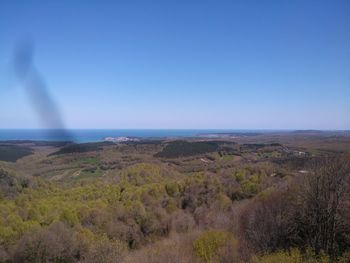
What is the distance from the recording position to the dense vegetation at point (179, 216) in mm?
21453

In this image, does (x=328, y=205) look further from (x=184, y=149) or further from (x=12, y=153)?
(x=184, y=149)

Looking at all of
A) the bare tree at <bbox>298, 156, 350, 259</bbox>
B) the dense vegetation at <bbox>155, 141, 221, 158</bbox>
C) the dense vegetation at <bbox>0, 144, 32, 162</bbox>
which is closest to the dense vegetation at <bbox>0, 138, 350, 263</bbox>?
the bare tree at <bbox>298, 156, 350, 259</bbox>

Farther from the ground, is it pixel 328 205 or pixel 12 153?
pixel 328 205

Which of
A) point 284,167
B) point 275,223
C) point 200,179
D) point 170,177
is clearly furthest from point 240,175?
point 275,223

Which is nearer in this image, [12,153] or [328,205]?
[328,205]

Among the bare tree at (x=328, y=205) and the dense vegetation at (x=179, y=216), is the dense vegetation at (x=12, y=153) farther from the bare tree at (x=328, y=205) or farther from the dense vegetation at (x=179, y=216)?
the bare tree at (x=328, y=205)

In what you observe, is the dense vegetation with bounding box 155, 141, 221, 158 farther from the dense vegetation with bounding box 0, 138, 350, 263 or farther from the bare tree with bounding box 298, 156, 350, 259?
the bare tree with bounding box 298, 156, 350, 259

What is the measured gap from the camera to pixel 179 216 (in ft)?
138

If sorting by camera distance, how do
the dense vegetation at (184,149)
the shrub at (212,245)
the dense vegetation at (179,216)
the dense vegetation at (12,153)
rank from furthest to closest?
the dense vegetation at (184,149) < the dense vegetation at (12,153) < the shrub at (212,245) < the dense vegetation at (179,216)

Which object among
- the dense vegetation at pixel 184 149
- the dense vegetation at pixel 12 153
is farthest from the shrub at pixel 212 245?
the dense vegetation at pixel 184 149

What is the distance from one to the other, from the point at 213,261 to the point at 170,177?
1694 inches

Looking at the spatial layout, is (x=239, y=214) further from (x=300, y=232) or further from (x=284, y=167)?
(x=284, y=167)

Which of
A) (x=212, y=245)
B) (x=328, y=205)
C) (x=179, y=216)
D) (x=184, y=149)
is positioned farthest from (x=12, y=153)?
(x=328, y=205)

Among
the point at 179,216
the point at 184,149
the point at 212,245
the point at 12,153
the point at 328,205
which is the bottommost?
the point at 179,216
